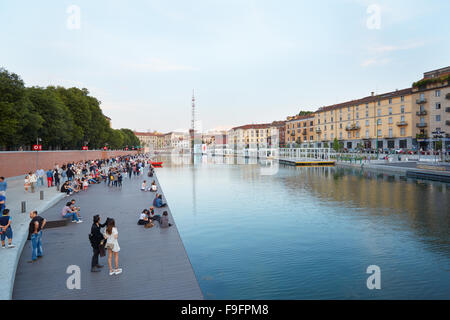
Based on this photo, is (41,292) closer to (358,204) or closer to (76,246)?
(76,246)

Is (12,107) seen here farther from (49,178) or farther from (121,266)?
(121,266)

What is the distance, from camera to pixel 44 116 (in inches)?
1661

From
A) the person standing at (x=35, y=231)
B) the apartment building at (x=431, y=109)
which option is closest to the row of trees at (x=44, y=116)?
the person standing at (x=35, y=231)

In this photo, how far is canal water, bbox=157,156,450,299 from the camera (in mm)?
8336

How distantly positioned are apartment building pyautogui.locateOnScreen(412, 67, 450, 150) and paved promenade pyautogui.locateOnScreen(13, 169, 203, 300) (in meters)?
61.0

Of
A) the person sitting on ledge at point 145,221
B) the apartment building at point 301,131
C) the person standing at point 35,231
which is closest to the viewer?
the person standing at point 35,231

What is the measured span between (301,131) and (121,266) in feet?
331

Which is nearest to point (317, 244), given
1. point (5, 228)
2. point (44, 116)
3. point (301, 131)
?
point (5, 228)

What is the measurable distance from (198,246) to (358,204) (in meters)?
13.0

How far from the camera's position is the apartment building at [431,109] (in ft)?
188

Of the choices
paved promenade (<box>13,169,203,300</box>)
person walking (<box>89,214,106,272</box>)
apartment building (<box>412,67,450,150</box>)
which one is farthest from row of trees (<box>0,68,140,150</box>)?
apartment building (<box>412,67,450,150</box>)

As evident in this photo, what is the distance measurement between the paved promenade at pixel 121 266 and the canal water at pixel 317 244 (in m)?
0.92

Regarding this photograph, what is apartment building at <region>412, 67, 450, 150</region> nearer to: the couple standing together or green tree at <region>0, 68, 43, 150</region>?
the couple standing together

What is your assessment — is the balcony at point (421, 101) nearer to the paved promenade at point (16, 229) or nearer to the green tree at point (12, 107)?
the paved promenade at point (16, 229)
